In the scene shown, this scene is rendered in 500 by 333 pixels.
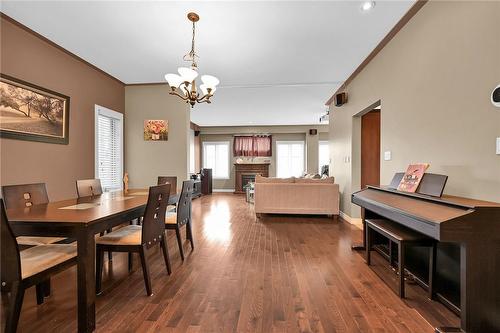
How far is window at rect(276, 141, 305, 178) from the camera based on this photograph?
30.7 feet

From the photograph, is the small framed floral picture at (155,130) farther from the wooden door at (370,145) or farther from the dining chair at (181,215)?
the wooden door at (370,145)

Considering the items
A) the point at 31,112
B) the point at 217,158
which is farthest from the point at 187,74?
the point at 217,158

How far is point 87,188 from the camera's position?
9.06 feet

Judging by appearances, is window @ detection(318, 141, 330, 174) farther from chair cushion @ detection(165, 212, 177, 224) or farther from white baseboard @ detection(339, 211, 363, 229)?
chair cushion @ detection(165, 212, 177, 224)

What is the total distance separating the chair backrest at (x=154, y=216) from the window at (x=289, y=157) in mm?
7480

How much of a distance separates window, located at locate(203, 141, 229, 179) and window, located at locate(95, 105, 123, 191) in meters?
5.22

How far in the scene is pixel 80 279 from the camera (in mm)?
1439

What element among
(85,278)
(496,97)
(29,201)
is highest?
(496,97)

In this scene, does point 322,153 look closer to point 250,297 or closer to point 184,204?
point 184,204

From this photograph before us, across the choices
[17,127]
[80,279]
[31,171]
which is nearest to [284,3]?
[80,279]

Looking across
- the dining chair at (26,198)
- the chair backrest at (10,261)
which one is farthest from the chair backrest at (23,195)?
the chair backrest at (10,261)

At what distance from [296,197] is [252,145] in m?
4.96

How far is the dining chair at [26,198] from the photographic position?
191cm

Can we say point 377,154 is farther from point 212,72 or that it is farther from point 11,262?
point 11,262
